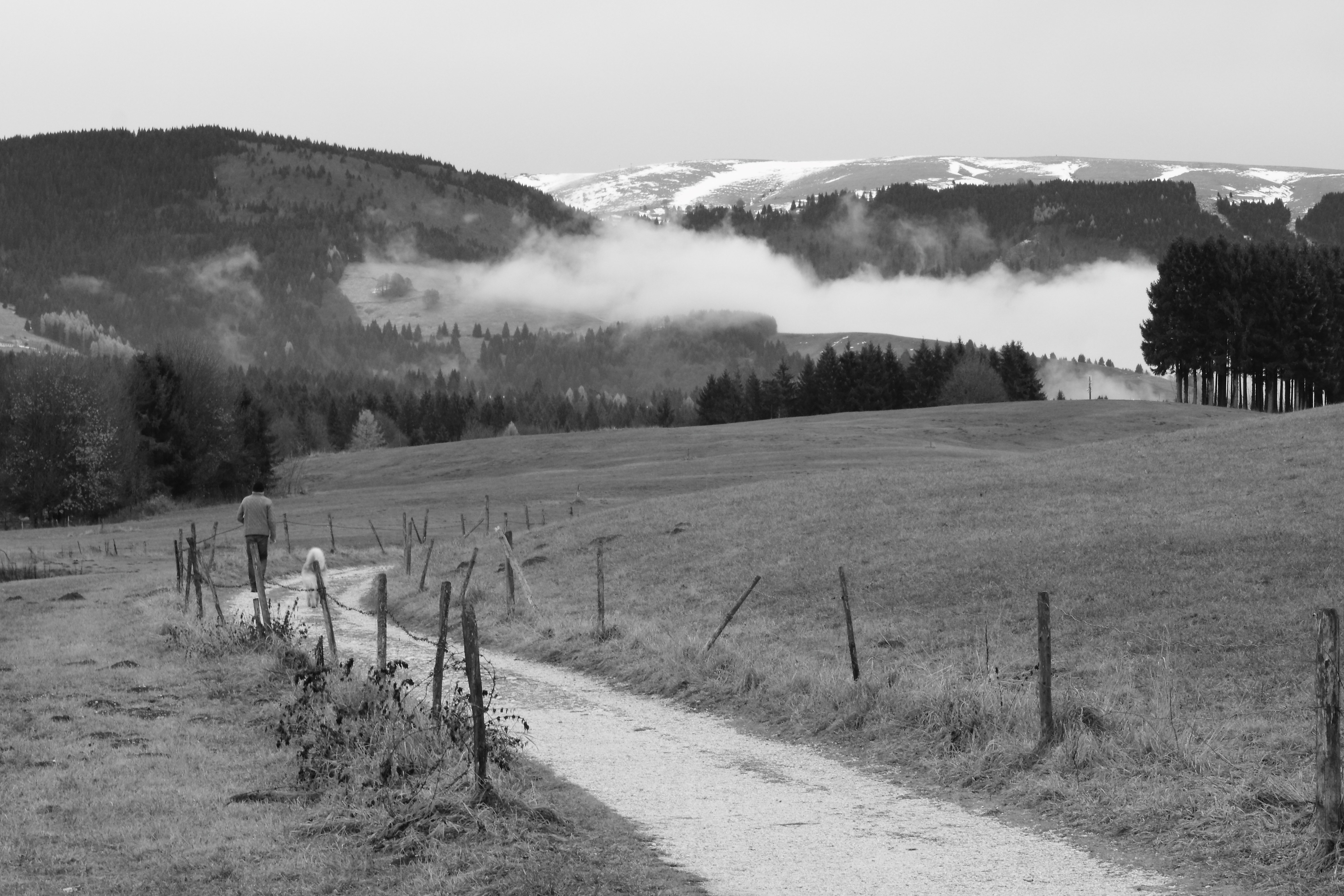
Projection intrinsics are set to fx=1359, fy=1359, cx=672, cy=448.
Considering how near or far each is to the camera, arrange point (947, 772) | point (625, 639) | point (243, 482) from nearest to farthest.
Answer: point (947, 772) → point (625, 639) → point (243, 482)

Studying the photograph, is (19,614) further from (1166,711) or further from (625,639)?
(1166,711)

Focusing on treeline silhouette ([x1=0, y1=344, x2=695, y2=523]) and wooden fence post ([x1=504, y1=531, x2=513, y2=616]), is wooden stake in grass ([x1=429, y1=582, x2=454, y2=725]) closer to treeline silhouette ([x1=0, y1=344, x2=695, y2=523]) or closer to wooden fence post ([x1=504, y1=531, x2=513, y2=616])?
wooden fence post ([x1=504, y1=531, x2=513, y2=616])

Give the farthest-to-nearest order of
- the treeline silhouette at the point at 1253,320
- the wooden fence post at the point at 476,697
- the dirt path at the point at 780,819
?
the treeline silhouette at the point at 1253,320, the wooden fence post at the point at 476,697, the dirt path at the point at 780,819

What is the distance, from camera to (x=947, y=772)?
15.7m

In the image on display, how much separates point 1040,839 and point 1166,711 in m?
5.53

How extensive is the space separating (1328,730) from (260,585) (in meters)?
18.8

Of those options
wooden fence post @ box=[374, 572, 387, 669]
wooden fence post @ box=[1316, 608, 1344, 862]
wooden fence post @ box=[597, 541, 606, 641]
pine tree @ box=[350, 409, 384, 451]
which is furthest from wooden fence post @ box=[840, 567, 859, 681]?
pine tree @ box=[350, 409, 384, 451]

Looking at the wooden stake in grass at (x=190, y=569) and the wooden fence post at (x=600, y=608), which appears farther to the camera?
the wooden stake in grass at (x=190, y=569)

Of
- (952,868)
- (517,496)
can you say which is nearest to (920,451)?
(517,496)

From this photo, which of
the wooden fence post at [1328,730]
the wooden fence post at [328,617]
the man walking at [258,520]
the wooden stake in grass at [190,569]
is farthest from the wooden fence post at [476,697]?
the man walking at [258,520]

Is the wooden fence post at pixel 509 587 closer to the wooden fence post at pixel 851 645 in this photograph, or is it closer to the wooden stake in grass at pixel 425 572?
the wooden stake in grass at pixel 425 572

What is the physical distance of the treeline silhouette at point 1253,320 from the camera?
11831 cm

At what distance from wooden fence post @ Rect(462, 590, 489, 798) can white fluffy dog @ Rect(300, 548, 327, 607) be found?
989 centimetres

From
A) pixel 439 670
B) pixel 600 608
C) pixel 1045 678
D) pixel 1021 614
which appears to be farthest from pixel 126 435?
pixel 1045 678
